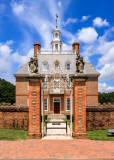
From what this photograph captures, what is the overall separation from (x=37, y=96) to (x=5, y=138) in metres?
3.03

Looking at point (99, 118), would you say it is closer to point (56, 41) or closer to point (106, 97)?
point (56, 41)

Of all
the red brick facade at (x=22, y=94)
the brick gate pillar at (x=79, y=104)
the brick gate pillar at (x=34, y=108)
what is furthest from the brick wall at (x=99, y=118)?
the red brick facade at (x=22, y=94)

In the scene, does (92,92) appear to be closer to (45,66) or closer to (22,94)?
(45,66)

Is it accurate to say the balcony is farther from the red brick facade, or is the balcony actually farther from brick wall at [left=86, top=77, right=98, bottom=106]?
brick wall at [left=86, top=77, right=98, bottom=106]

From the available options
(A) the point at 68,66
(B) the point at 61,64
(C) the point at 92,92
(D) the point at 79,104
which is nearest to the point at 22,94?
(B) the point at 61,64

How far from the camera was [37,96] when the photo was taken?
8898 millimetres

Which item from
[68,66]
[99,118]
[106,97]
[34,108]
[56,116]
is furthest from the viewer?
[106,97]

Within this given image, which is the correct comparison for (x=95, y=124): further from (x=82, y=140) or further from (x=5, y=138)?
(x=5, y=138)

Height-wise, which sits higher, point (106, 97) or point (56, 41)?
point (56, 41)

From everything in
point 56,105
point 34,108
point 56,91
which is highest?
point 56,91

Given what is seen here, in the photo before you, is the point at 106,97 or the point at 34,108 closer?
the point at 34,108

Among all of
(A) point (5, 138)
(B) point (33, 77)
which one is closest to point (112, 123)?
(B) point (33, 77)

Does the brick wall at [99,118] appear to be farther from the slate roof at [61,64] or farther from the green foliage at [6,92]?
the green foliage at [6,92]

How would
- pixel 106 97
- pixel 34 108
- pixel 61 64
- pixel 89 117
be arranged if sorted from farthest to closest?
pixel 106 97 → pixel 61 64 → pixel 89 117 → pixel 34 108
